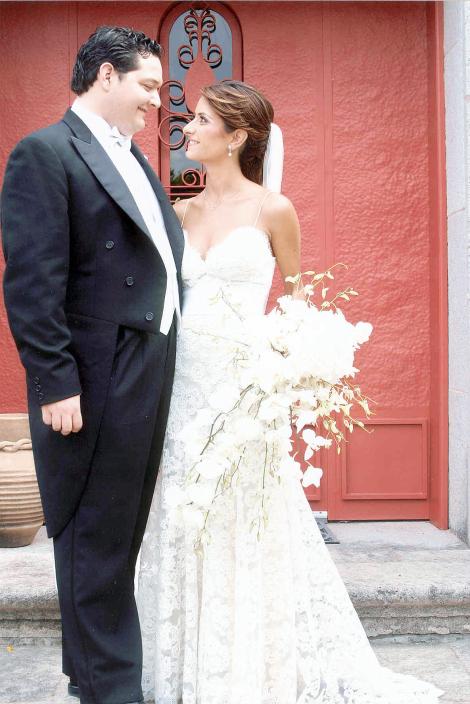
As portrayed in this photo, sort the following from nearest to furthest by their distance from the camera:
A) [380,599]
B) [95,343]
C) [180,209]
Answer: [95,343] < [180,209] < [380,599]

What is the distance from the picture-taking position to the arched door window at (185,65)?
475 cm

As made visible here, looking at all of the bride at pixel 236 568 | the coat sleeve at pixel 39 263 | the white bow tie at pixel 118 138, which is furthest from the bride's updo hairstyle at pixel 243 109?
the coat sleeve at pixel 39 263

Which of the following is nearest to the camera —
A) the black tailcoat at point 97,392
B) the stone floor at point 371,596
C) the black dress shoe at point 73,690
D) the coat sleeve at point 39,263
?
the coat sleeve at point 39,263

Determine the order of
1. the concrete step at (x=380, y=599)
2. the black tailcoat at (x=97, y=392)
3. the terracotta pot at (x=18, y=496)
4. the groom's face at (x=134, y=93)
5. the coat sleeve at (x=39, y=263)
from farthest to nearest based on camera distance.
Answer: the terracotta pot at (x=18, y=496) < the concrete step at (x=380, y=599) < the groom's face at (x=134, y=93) < the black tailcoat at (x=97, y=392) < the coat sleeve at (x=39, y=263)

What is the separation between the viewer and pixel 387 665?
3.40 m

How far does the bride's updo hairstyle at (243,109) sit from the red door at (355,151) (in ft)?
5.22

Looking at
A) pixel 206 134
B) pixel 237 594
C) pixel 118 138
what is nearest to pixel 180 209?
pixel 206 134

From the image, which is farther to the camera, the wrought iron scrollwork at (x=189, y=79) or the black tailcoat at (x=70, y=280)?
the wrought iron scrollwork at (x=189, y=79)

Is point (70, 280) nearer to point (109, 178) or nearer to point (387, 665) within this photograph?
point (109, 178)

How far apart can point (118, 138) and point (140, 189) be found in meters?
0.18

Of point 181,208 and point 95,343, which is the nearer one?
point 95,343

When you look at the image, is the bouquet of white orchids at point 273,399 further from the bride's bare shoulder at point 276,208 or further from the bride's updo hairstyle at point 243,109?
the bride's updo hairstyle at point 243,109

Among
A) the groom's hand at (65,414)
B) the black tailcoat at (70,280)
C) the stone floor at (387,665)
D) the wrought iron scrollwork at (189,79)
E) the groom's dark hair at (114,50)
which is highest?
the wrought iron scrollwork at (189,79)

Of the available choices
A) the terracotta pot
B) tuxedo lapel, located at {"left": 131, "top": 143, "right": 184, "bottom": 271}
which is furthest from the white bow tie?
the terracotta pot
